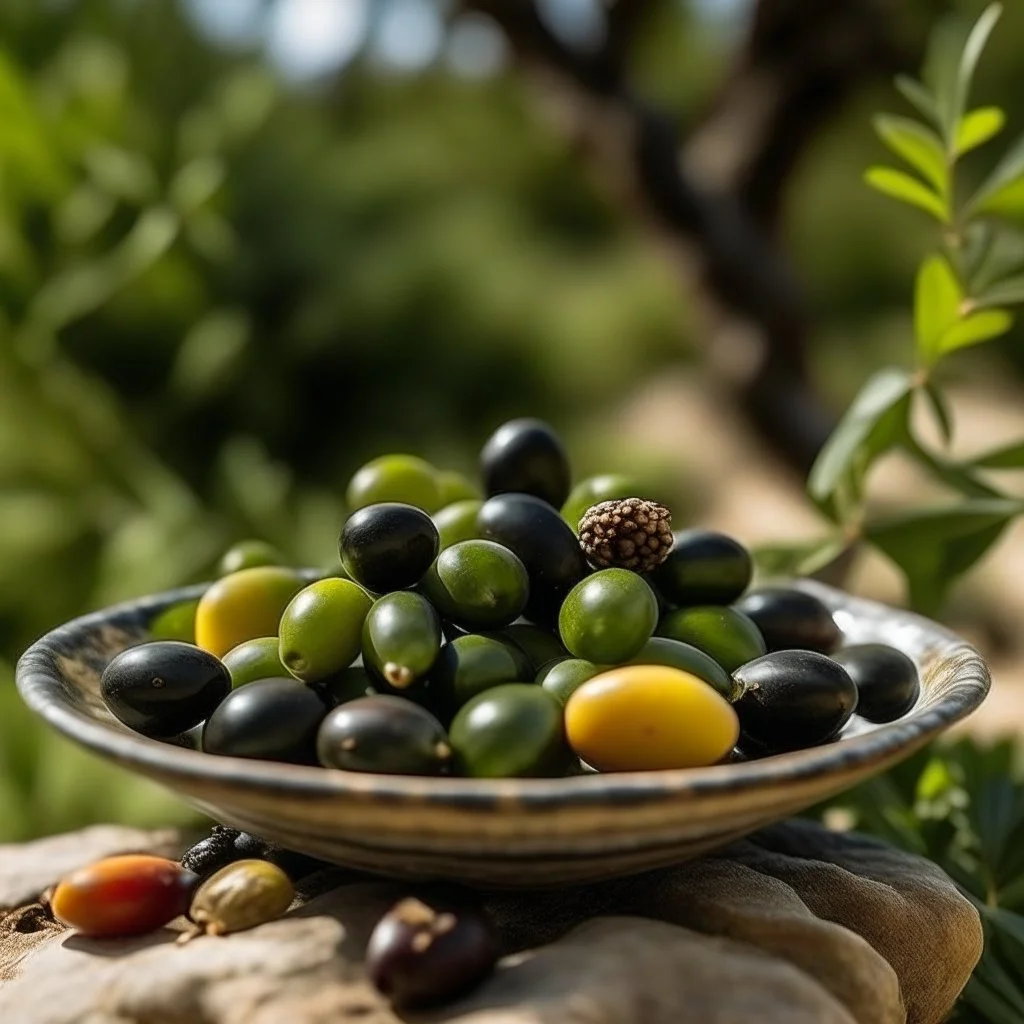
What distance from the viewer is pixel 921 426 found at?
→ 3268mm

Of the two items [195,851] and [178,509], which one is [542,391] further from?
[195,851]

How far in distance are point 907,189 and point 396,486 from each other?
1.63 feet

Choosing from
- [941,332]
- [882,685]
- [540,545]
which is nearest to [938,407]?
[941,332]

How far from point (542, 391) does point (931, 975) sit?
213 cm

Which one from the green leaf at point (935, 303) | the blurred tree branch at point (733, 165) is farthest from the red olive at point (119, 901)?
the blurred tree branch at point (733, 165)

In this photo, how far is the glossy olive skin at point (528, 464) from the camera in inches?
32.4

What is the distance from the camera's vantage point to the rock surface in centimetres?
54

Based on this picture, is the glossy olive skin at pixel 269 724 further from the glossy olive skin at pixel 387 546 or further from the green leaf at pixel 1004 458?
the green leaf at pixel 1004 458

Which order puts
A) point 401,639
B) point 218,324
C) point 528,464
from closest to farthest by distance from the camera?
1. point 401,639
2. point 528,464
3. point 218,324

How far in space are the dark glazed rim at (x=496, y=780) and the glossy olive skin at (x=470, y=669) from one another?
0.07m

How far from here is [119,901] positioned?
645 millimetres

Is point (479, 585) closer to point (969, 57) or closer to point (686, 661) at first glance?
point (686, 661)

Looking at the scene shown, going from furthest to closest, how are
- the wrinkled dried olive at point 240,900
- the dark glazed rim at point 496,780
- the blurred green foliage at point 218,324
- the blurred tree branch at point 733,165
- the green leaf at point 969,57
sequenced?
the blurred tree branch at point 733,165 → the blurred green foliage at point 218,324 → the green leaf at point 969,57 → the wrinkled dried olive at point 240,900 → the dark glazed rim at point 496,780

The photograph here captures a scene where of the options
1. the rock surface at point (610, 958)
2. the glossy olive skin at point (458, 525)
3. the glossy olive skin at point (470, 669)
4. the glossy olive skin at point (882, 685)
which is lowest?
the rock surface at point (610, 958)
